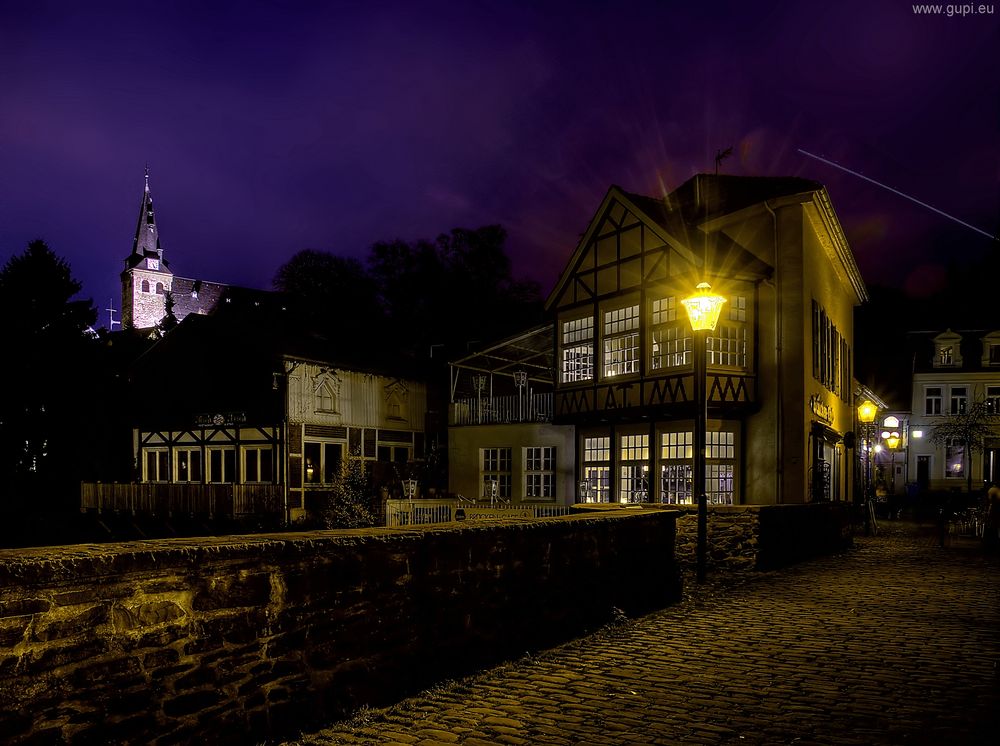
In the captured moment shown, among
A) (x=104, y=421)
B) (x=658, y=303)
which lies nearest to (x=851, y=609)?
(x=658, y=303)

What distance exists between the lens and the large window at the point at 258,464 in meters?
31.4

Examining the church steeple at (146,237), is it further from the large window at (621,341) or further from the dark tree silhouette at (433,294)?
the large window at (621,341)

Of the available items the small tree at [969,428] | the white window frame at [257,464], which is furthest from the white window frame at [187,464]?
the small tree at [969,428]

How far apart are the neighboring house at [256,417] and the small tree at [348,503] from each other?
149 cm

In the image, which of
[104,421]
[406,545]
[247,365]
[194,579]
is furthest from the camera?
[104,421]

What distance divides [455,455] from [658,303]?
10029 millimetres

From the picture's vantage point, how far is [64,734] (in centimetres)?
419

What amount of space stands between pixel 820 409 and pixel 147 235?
403 ft

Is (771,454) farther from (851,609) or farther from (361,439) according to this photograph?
(361,439)

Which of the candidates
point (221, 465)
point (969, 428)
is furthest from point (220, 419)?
point (969, 428)

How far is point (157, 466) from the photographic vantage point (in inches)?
1400

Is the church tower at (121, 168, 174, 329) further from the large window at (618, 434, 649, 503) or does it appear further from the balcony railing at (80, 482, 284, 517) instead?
the large window at (618, 434, 649, 503)

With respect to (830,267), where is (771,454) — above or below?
below

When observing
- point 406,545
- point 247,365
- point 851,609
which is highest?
point 247,365
